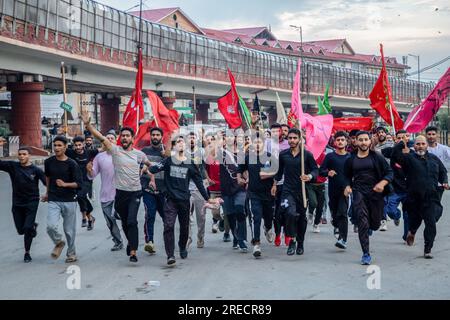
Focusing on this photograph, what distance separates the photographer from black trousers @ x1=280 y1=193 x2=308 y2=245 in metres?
9.34

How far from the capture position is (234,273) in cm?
793

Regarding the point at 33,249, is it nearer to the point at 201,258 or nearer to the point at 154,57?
the point at 201,258

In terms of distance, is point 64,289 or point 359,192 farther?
point 359,192

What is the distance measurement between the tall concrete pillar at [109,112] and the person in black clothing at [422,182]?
43.1 meters

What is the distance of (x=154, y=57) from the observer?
4575 centimetres

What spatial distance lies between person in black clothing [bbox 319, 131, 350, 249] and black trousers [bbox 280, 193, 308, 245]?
0.51 m

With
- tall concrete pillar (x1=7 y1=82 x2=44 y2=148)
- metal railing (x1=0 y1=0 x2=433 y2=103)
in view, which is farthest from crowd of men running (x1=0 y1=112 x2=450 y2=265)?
tall concrete pillar (x1=7 y1=82 x2=44 y2=148)

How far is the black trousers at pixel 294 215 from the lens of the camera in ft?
30.6

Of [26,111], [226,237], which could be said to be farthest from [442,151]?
[26,111]

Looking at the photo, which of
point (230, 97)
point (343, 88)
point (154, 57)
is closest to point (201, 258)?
point (230, 97)

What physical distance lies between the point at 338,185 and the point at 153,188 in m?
2.54

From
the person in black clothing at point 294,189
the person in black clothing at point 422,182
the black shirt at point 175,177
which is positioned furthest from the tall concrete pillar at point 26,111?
the person in black clothing at point 422,182

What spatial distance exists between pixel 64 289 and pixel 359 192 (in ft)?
12.3
